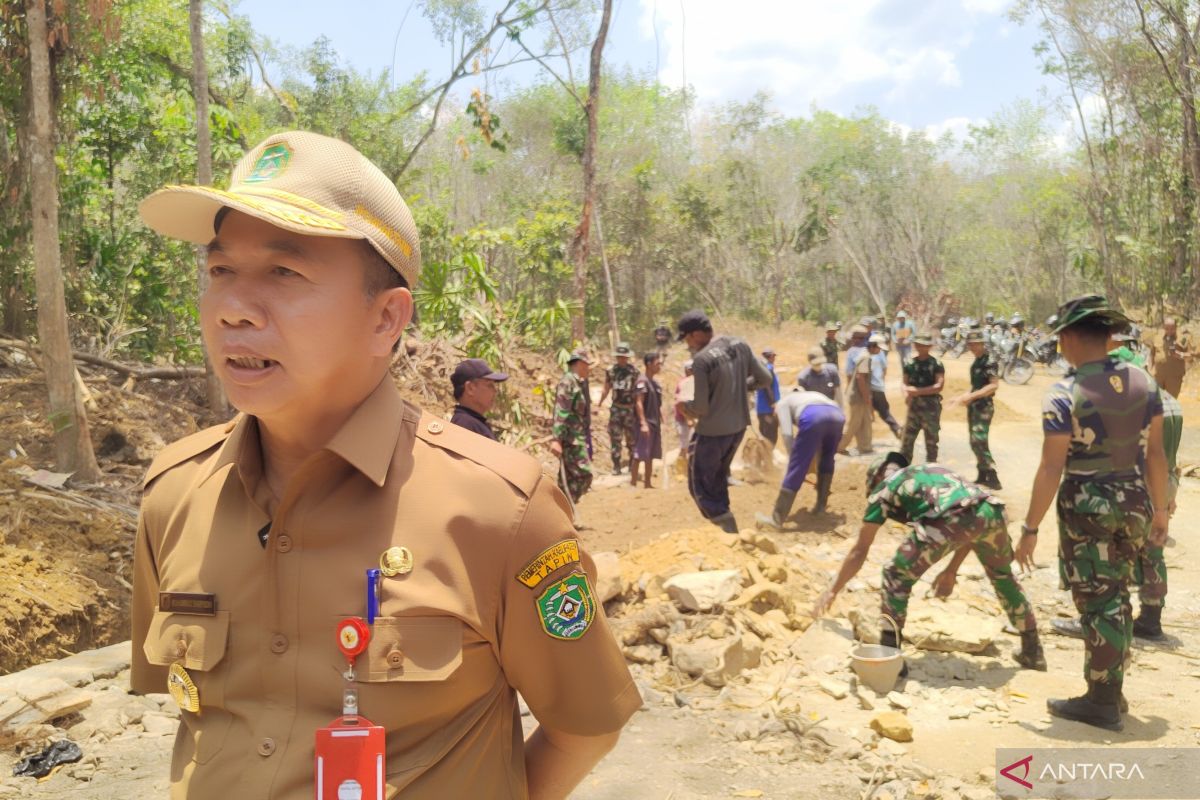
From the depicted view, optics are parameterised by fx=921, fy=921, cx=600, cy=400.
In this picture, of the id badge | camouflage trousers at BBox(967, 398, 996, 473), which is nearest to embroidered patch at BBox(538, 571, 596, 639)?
the id badge

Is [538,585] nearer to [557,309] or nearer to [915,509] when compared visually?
[915,509]

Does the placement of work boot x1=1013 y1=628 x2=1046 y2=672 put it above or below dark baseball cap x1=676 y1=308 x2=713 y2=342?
below

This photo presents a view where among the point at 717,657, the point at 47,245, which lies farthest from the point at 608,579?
the point at 47,245

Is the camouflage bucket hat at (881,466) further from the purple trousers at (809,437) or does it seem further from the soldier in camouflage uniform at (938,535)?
the purple trousers at (809,437)

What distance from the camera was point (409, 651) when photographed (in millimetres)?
1119

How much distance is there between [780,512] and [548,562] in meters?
7.07

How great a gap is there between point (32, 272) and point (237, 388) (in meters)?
8.33

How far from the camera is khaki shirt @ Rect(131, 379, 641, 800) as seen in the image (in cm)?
112

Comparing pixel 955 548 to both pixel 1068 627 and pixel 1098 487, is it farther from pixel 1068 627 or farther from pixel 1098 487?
pixel 1068 627

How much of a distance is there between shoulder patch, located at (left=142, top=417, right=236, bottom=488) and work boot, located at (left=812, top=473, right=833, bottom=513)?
7312 millimetres

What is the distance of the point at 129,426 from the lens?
7.73 meters

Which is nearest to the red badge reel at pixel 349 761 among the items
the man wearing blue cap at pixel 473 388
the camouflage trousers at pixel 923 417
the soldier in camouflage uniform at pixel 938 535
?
the soldier in camouflage uniform at pixel 938 535

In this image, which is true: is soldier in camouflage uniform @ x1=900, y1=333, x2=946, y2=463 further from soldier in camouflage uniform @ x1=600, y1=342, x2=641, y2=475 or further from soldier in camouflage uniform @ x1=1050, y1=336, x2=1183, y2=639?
soldier in camouflage uniform @ x1=1050, y1=336, x2=1183, y2=639

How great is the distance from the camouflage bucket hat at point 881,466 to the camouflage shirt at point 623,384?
555 centimetres
